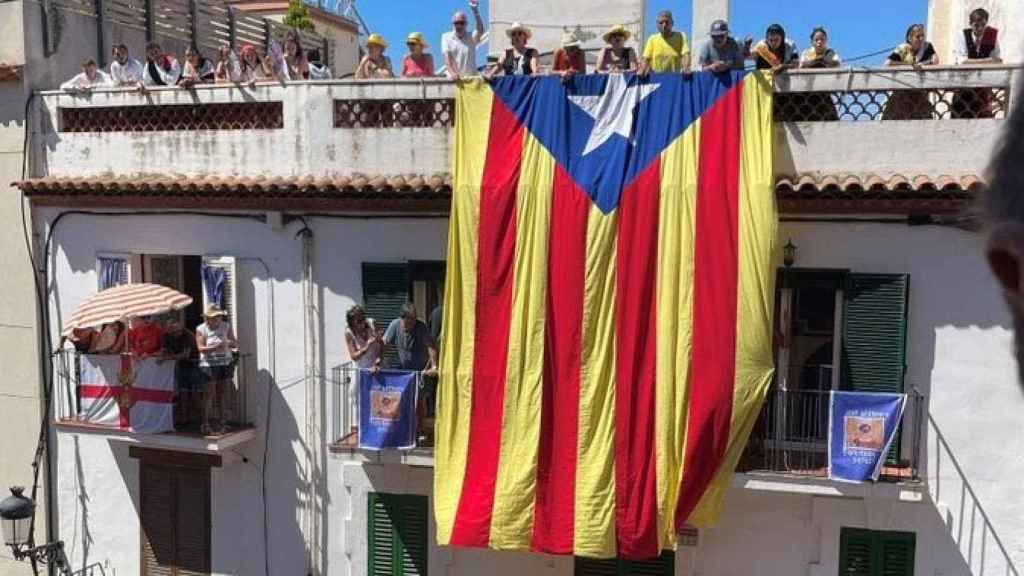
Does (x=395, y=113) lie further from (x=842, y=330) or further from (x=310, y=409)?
(x=842, y=330)

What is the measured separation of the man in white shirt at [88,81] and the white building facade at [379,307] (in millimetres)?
165

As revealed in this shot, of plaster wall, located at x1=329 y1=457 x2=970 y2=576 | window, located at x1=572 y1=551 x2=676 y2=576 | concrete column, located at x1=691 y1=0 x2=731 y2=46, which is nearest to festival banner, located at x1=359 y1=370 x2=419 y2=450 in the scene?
plaster wall, located at x1=329 y1=457 x2=970 y2=576

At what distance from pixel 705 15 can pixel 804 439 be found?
16.4 feet

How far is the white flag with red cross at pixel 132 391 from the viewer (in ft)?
33.9

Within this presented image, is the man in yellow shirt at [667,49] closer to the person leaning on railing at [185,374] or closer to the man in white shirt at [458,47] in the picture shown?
the man in white shirt at [458,47]

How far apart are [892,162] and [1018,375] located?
8.25 m

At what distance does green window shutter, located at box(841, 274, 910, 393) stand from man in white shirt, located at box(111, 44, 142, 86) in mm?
8515

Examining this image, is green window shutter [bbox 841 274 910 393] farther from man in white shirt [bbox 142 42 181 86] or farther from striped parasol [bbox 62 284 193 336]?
man in white shirt [bbox 142 42 181 86]

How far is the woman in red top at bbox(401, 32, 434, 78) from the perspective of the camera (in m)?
10.5

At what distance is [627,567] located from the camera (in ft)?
32.5

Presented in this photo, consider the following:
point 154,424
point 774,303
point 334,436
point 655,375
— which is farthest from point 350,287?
point 774,303

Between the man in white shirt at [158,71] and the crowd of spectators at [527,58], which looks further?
the man in white shirt at [158,71]

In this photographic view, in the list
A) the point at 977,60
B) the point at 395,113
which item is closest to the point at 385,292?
the point at 395,113

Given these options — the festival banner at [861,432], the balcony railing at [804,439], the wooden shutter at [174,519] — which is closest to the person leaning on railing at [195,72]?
the wooden shutter at [174,519]
